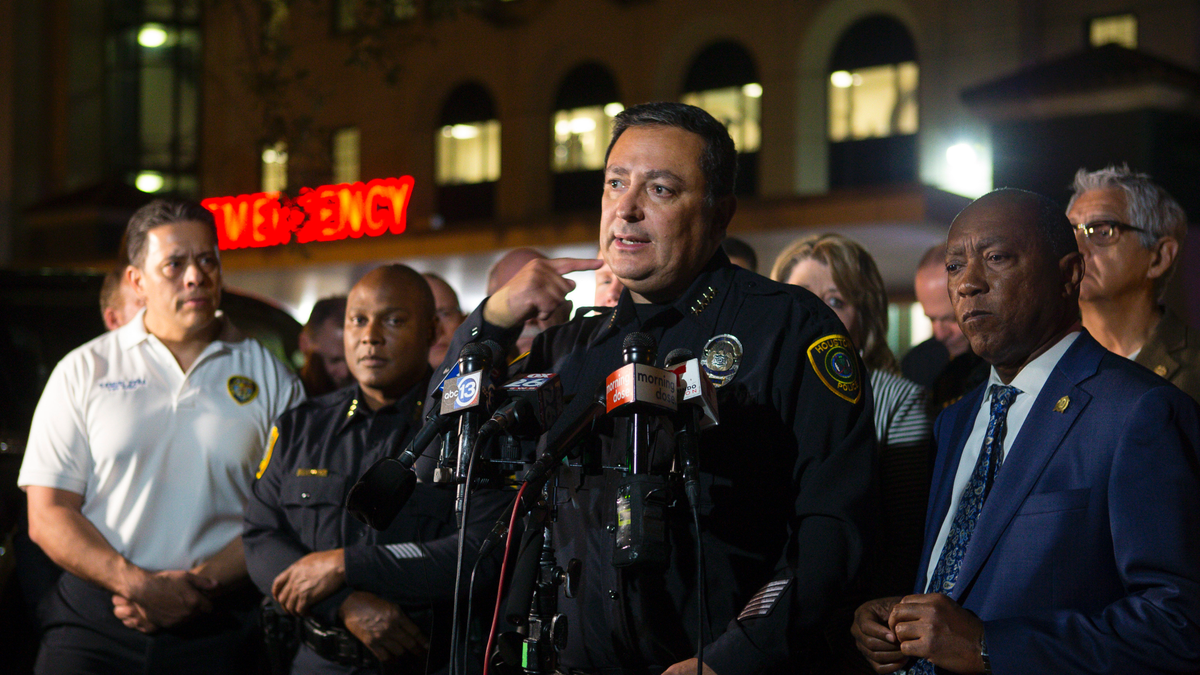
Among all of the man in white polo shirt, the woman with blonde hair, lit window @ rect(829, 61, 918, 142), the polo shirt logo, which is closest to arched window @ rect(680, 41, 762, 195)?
lit window @ rect(829, 61, 918, 142)

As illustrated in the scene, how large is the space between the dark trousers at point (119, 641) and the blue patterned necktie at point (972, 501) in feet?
8.85

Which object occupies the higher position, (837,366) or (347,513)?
(837,366)

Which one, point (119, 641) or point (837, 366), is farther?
point (119, 641)

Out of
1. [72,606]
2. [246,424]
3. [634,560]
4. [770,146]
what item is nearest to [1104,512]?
[634,560]

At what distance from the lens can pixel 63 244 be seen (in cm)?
2386

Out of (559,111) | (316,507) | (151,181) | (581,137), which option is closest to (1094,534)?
(316,507)

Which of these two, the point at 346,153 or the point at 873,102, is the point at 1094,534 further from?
the point at 346,153

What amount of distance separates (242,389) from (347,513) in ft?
2.53

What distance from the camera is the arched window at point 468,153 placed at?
20672 millimetres

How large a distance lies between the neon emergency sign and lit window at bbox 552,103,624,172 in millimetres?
3672

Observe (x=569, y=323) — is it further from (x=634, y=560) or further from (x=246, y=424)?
(x=246, y=424)

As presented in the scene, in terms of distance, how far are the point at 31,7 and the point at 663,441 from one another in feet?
92.4

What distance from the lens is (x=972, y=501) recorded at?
274 cm

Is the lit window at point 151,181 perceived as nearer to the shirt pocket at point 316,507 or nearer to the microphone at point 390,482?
the shirt pocket at point 316,507
